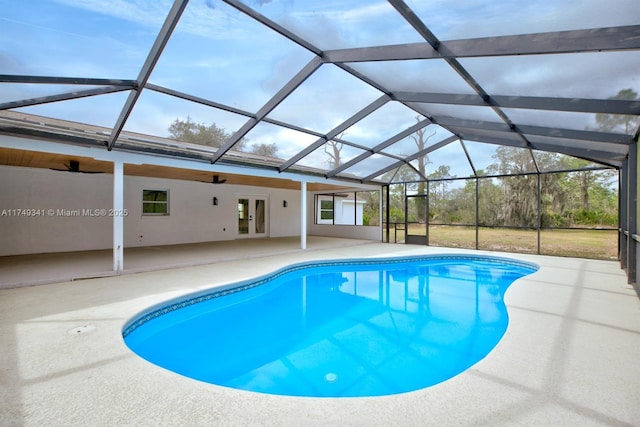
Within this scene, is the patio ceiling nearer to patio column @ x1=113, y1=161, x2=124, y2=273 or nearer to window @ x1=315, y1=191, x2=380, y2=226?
patio column @ x1=113, y1=161, x2=124, y2=273

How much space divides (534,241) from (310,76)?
1314 cm

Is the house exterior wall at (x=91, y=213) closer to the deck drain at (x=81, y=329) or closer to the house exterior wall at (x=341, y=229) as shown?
the house exterior wall at (x=341, y=229)

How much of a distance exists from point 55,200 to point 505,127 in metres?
11.1

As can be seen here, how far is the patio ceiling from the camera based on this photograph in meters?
3.10

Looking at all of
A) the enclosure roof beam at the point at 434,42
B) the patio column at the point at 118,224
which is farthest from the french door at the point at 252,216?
the enclosure roof beam at the point at 434,42

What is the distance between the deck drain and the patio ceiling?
301 centimetres

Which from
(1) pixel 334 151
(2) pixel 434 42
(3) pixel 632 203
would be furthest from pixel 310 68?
(3) pixel 632 203

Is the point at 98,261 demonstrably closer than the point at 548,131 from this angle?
No

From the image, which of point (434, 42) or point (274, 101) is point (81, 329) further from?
point (434, 42)

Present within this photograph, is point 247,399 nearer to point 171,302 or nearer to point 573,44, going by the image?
point 171,302

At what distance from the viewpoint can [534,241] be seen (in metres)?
13.6

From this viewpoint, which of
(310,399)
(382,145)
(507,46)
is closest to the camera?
(310,399)

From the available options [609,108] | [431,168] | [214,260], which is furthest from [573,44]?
[431,168]

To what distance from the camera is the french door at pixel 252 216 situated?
12.8 metres
